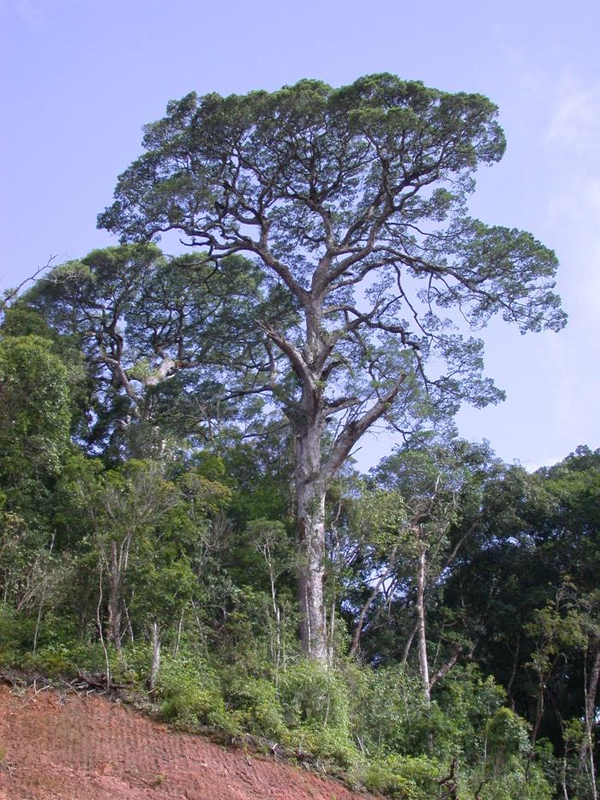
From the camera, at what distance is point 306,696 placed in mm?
11438

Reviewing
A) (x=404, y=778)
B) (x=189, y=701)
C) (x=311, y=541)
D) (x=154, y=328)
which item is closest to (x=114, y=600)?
(x=189, y=701)

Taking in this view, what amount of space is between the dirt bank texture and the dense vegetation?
1.41 ft

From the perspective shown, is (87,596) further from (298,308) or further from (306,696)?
(298,308)

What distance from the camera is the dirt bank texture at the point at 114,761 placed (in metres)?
8.50

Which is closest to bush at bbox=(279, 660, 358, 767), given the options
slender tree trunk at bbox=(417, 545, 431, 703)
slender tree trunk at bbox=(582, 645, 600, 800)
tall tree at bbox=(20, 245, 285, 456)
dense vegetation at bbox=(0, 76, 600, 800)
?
dense vegetation at bbox=(0, 76, 600, 800)

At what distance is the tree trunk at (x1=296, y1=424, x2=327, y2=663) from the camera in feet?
45.8

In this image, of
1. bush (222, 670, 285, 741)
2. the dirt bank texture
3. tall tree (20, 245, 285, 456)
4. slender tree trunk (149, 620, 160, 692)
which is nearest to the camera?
the dirt bank texture

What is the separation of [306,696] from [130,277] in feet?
40.0

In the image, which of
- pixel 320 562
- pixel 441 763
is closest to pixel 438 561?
pixel 320 562

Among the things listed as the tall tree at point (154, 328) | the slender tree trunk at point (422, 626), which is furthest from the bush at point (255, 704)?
the tall tree at point (154, 328)

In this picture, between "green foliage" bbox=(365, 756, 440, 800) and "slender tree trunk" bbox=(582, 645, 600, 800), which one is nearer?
"green foliage" bbox=(365, 756, 440, 800)

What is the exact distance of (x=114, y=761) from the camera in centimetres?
903

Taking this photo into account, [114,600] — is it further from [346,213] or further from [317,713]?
[346,213]

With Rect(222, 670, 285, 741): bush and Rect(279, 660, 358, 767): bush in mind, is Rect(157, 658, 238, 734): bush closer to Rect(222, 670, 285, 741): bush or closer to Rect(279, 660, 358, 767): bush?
Rect(222, 670, 285, 741): bush
